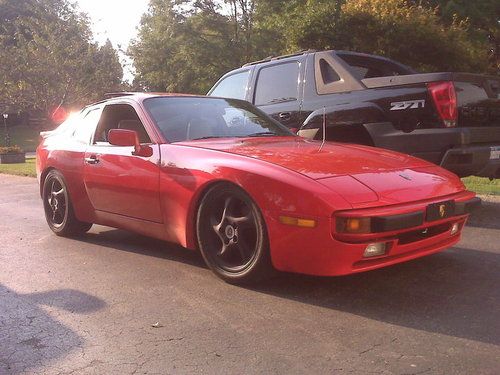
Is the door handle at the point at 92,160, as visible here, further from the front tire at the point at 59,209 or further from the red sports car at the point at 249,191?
the front tire at the point at 59,209

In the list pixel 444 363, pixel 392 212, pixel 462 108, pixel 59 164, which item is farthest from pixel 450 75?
pixel 59 164

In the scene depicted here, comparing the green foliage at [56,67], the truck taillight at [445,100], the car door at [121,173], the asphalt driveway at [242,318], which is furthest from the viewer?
the green foliage at [56,67]

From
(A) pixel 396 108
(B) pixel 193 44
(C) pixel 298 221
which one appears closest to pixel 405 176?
(C) pixel 298 221

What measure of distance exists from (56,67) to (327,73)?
2561 cm

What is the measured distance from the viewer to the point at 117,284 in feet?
13.0

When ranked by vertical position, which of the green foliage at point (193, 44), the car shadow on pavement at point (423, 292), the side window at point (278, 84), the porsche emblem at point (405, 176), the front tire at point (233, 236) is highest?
the green foliage at point (193, 44)

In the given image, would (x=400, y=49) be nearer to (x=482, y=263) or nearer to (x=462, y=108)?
(x=462, y=108)

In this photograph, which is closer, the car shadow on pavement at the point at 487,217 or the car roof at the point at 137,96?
the car roof at the point at 137,96

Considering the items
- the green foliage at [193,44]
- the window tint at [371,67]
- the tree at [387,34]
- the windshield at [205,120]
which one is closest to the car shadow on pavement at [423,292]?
the windshield at [205,120]

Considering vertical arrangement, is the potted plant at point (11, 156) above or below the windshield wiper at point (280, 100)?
below

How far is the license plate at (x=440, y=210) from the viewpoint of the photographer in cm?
346

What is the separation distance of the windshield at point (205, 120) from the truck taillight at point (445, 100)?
1.44 m

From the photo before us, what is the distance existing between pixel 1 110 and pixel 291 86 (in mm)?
31634

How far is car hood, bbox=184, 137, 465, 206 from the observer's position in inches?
133
